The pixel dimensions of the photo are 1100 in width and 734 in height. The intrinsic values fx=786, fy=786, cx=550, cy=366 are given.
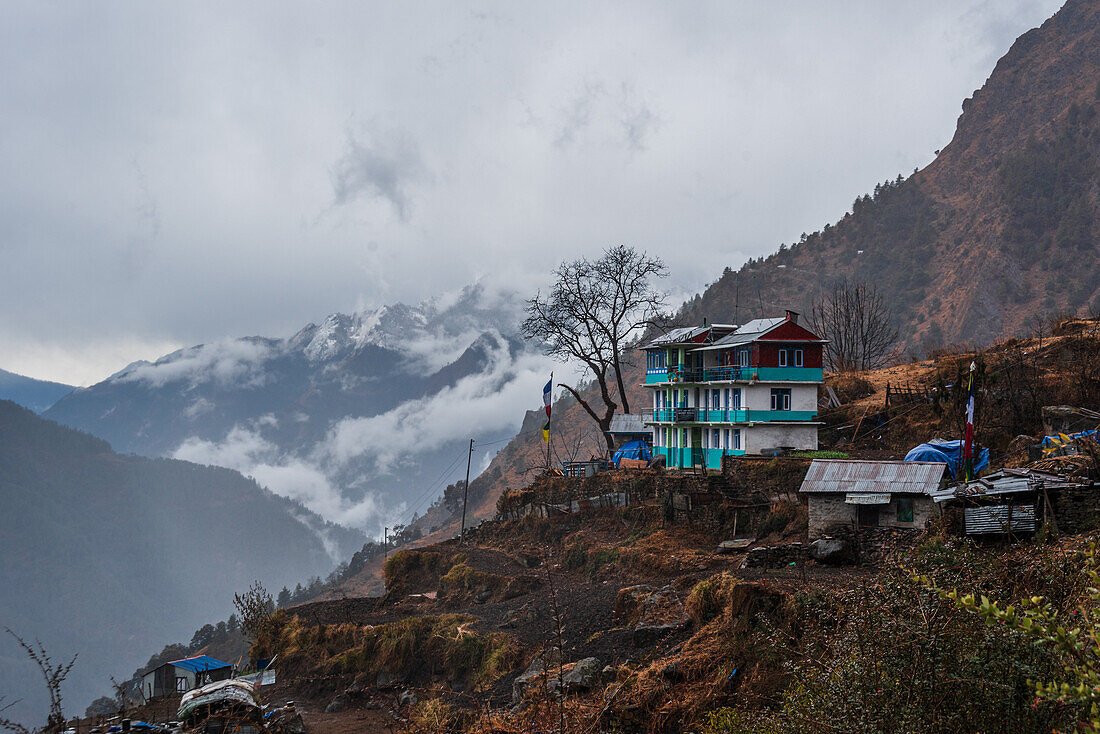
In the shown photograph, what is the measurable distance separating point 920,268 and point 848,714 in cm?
10361

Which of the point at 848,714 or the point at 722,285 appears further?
A: the point at 722,285

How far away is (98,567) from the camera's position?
167625mm

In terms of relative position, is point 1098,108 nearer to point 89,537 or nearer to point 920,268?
point 920,268

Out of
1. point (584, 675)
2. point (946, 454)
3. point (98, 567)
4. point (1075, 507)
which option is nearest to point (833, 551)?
point (1075, 507)

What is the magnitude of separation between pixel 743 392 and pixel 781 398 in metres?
1.57

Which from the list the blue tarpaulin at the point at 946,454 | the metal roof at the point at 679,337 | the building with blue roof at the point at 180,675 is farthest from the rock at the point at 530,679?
the metal roof at the point at 679,337

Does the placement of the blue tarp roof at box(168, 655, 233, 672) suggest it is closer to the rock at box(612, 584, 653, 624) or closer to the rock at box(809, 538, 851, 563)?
the rock at box(612, 584, 653, 624)

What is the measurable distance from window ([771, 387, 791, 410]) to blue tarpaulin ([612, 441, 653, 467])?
9.99 metres

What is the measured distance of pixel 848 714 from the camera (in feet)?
22.9

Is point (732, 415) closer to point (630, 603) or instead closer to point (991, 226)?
point (630, 603)

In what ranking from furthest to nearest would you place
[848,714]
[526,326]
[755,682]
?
[526,326]
[755,682]
[848,714]

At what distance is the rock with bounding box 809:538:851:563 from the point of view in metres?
19.7

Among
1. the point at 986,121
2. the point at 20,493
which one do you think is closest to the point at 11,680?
the point at 20,493

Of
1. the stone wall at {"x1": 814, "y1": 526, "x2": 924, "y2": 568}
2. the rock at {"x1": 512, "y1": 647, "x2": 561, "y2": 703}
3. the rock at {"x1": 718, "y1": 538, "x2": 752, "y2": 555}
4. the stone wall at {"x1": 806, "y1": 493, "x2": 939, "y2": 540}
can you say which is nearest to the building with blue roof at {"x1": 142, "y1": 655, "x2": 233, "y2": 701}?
the rock at {"x1": 512, "y1": 647, "x2": 561, "y2": 703}
